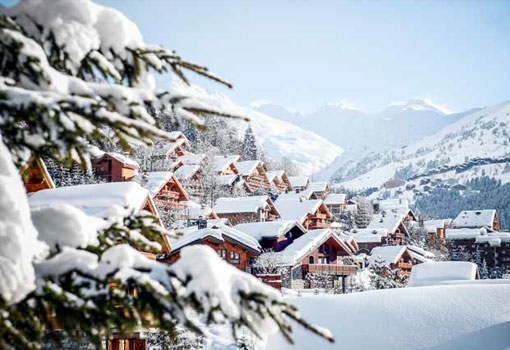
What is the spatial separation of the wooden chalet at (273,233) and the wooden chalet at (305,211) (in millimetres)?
15972

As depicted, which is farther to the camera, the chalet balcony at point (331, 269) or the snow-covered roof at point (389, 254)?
the snow-covered roof at point (389, 254)

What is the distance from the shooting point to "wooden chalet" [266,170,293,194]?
82.6 metres

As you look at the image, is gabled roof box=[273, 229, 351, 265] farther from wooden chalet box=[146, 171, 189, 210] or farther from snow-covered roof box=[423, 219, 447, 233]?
snow-covered roof box=[423, 219, 447, 233]

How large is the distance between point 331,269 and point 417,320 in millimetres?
23954

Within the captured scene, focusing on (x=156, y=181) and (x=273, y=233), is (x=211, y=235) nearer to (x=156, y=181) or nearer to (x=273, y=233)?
(x=273, y=233)

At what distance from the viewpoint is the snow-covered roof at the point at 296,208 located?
60.1 meters

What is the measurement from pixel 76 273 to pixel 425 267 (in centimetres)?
2879

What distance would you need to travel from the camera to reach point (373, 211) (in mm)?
111375

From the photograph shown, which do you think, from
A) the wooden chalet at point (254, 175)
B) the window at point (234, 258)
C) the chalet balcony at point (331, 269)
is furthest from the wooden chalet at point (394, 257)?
the window at point (234, 258)

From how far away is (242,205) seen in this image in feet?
176

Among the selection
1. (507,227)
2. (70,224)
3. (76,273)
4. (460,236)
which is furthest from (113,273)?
(507,227)

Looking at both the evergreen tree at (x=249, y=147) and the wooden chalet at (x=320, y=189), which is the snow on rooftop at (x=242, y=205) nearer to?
the evergreen tree at (x=249, y=147)

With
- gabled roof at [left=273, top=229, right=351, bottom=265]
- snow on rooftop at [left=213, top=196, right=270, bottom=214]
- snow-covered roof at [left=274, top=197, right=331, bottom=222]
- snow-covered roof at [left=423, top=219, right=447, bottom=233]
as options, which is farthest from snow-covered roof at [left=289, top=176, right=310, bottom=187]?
gabled roof at [left=273, top=229, right=351, bottom=265]

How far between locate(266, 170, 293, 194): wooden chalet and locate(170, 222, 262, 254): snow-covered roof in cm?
4528
